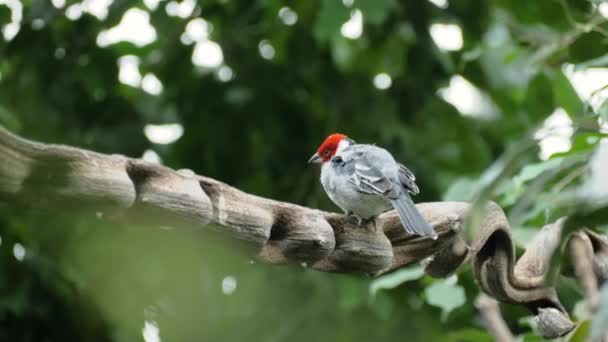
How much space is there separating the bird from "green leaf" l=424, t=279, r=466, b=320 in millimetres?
422

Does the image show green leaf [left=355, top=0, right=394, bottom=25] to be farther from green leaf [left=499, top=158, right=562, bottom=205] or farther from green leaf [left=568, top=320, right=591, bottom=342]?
green leaf [left=568, top=320, right=591, bottom=342]

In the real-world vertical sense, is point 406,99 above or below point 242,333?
above

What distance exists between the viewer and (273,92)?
6.41 metres

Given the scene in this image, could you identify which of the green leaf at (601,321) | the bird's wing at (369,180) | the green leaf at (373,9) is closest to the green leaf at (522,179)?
the bird's wing at (369,180)

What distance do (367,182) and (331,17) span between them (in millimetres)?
1367

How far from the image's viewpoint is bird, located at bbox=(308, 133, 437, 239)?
11.7ft

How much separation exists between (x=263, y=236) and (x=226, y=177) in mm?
3853

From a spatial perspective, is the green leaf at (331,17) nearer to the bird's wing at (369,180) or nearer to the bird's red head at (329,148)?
the bird's red head at (329,148)

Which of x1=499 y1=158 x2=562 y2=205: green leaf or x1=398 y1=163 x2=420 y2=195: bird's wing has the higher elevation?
x1=499 y1=158 x2=562 y2=205: green leaf

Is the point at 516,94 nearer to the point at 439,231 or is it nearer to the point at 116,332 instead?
the point at 116,332

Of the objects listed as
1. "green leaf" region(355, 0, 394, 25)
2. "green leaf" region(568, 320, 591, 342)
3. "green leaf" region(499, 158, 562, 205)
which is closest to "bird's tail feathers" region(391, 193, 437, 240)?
"green leaf" region(499, 158, 562, 205)

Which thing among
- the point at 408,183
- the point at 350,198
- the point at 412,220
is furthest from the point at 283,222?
the point at 408,183

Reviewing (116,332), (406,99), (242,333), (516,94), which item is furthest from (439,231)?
(516,94)

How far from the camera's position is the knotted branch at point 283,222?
6.62 feet
